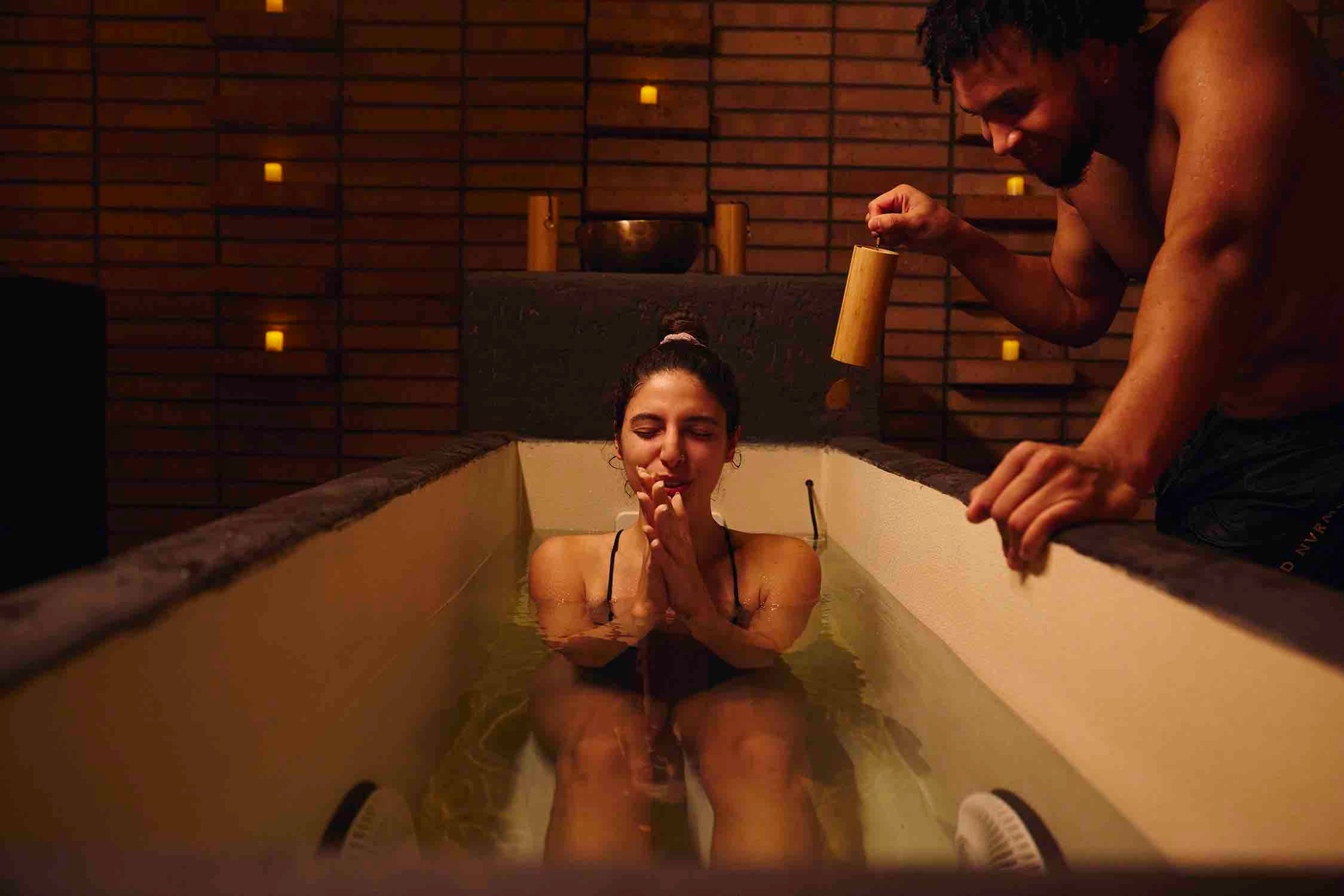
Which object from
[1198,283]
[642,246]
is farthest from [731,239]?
[1198,283]

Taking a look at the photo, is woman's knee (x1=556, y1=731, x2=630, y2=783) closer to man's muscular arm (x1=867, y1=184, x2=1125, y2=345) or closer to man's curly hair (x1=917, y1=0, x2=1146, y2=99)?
man's muscular arm (x1=867, y1=184, x2=1125, y2=345)

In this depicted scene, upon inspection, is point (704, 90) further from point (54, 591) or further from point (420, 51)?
point (54, 591)

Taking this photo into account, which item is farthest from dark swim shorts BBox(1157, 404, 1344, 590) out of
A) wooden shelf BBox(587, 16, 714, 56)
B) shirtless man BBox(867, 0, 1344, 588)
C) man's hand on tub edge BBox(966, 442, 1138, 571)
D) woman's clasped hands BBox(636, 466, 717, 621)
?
wooden shelf BBox(587, 16, 714, 56)

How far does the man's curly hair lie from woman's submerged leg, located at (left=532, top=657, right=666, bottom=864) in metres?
1.32

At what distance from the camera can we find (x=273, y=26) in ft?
14.0

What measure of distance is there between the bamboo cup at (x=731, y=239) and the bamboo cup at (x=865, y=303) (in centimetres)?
184

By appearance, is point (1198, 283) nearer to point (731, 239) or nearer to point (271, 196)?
point (731, 239)

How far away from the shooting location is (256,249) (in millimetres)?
4418

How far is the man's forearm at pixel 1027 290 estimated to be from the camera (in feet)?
6.45

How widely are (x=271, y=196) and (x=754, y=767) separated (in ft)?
12.7

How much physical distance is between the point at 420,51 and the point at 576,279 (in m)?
1.80

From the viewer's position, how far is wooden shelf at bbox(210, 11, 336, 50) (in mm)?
4238

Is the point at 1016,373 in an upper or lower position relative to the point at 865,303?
lower

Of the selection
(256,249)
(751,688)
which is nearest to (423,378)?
(256,249)
